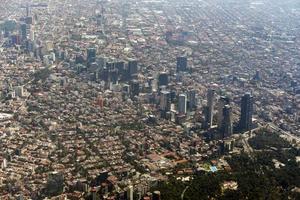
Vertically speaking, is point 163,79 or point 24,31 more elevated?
point 24,31

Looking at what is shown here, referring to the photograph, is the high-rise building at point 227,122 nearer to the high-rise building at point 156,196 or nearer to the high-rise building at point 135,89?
the high-rise building at point 135,89

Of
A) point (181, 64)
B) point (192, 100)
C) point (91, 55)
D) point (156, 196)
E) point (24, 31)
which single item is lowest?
point (156, 196)

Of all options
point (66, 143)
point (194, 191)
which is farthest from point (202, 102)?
point (194, 191)

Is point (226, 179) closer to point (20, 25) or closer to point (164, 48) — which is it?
point (164, 48)

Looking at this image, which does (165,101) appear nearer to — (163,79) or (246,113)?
(246,113)

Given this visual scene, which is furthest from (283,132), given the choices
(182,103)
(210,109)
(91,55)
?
(91,55)

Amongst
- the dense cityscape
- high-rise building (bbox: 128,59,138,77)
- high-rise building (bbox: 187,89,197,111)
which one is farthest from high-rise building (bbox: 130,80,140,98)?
high-rise building (bbox: 128,59,138,77)

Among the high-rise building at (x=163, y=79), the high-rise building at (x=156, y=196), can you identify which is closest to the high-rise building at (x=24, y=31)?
the high-rise building at (x=163, y=79)

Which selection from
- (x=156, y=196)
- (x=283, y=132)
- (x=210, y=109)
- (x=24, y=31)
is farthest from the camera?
(x=24, y=31)
